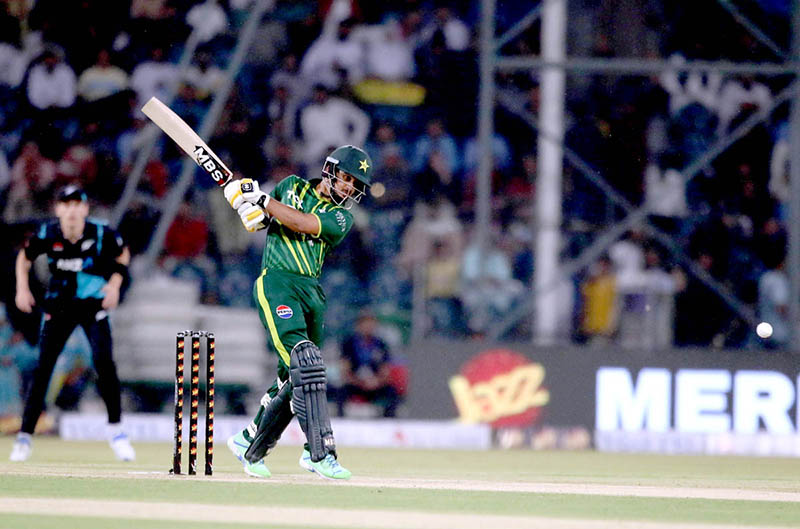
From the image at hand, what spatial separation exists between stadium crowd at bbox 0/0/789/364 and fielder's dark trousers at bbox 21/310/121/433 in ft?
15.1

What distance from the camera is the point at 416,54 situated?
607 inches

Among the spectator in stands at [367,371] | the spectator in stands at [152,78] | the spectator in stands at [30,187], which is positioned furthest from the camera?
the spectator in stands at [152,78]

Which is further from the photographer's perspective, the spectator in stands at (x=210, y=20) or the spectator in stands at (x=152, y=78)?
the spectator in stands at (x=210, y=20)

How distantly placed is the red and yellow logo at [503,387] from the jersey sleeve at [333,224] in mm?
4772

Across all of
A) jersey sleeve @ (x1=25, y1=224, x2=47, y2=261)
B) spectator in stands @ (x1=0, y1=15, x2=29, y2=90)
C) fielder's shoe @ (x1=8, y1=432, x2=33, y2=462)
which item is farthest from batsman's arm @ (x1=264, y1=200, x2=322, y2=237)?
spectator in stands @ (x1=0, y1=15, x2=29, y2=90)

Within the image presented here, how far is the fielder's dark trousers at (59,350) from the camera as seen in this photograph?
29.4 feet

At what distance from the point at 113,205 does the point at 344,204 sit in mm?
7296

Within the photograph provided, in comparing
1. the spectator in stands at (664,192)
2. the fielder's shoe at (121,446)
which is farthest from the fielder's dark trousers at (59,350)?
the spectator in stands at (664,192)

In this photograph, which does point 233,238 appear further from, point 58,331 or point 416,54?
point 58,331

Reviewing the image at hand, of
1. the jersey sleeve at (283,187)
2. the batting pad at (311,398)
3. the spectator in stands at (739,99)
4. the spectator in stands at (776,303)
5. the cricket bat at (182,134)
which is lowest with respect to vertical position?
the batting pad at (311,398)

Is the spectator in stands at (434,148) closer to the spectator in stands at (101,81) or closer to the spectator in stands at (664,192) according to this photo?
the spectator in stands at (664,192)

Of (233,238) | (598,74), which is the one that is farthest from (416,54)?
(233,238)

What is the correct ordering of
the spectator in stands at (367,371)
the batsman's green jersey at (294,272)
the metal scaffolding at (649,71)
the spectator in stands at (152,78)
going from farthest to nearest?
1. the spectator in stands at (152,78)
2. the spectator in stands at (367,371)
3. the metal scaffolding at (649,71)
4. the batsman's green jersey at (294,272)

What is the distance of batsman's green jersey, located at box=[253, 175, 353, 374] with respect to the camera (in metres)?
7.30
